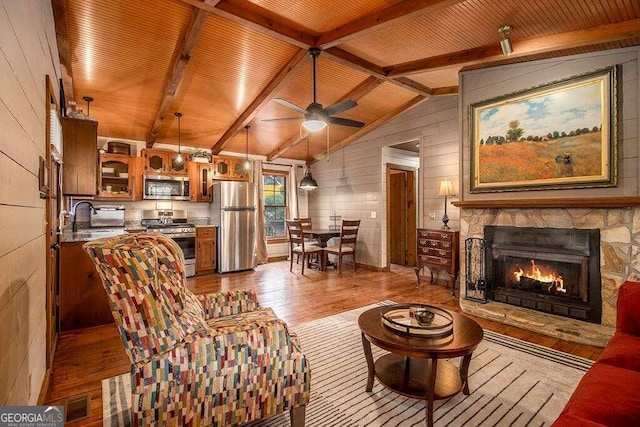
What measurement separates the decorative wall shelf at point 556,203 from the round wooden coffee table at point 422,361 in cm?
174

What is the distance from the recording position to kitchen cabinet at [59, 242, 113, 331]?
3125mm

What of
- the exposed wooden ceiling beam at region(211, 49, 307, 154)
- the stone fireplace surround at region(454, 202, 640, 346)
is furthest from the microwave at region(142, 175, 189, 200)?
the stone fireplace surround at region(454, 202, 640, 346)

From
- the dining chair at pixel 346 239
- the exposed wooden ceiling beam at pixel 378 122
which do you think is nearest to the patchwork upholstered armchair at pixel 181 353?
the dining chair at pixel 346 239

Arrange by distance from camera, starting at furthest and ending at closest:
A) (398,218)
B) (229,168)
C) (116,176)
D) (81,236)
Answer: (398,218), (229,168), (116,176), (81,236)

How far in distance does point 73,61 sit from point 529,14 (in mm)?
4585

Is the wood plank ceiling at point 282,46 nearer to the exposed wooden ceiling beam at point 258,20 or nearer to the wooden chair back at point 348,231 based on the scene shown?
the exposed wooden ceiling beam at point 258,20

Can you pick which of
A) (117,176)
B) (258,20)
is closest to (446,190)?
(258,20)

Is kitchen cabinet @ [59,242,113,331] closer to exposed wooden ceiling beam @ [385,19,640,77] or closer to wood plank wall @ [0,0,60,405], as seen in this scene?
wood plank wall @ [0,0,60,405]

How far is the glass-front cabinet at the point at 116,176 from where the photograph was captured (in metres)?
5.16

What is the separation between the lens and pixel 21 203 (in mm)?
1403

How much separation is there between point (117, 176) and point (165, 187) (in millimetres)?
767

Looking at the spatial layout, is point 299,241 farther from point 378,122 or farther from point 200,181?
point 378,122

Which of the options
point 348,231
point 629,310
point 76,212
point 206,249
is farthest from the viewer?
point 206,249

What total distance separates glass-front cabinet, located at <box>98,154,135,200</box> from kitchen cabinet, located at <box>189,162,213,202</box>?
1.02 m
